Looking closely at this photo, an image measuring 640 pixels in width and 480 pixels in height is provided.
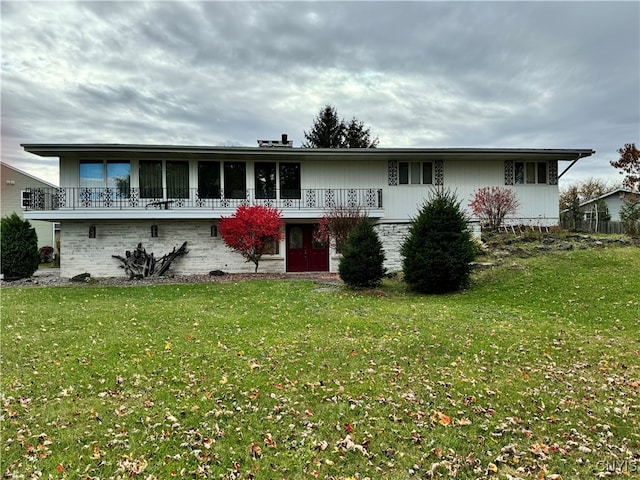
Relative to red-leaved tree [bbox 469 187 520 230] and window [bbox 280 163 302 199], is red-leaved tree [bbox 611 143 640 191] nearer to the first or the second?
red-leaved tree [bbox 469 187 520 230]

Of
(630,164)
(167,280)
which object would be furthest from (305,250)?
(630,164)

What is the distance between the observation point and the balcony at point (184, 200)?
580 inches

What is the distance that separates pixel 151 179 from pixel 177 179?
1021mm

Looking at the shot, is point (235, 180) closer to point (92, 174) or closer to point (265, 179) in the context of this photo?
point (265, 179)

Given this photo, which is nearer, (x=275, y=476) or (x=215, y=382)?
Answer: (x=275, y=476)

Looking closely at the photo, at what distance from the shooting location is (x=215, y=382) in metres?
4.62

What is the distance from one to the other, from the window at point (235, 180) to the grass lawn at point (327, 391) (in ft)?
28.1

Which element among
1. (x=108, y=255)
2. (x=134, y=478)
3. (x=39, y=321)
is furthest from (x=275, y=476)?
(x=108, y=255)

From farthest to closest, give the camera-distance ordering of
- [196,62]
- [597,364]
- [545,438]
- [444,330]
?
1. [196,62]
2. [444,330]
3. [597,364]
4. [545,438]

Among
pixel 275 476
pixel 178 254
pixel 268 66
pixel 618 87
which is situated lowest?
pixel 275 476

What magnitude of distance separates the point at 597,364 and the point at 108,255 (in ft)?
51.9

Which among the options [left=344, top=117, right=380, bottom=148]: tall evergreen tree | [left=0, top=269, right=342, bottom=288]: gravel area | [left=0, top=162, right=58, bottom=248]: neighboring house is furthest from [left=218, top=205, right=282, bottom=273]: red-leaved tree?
[left=344, top=117, right=380, bottom=148]: tall evergreen tree

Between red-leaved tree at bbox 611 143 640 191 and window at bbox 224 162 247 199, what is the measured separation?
50.1 feet

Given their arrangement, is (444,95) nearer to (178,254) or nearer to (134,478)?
(178,254)
